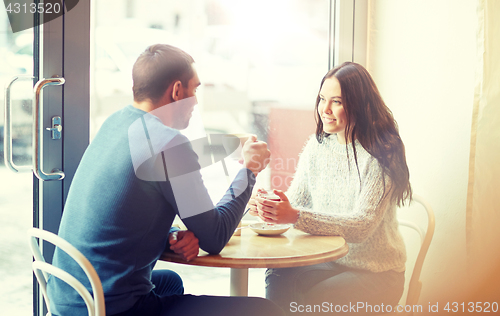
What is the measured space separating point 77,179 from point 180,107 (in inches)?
14.2

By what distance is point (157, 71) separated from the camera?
3.97 ft

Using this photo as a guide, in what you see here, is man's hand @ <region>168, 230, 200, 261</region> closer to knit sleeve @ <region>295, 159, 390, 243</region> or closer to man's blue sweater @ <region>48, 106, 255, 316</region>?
man's blue sweater @ <region>48, 106, 255, 316</region>

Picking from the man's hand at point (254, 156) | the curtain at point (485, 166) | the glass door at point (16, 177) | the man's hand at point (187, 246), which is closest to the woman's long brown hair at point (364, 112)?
the curtain at point (485, 166)

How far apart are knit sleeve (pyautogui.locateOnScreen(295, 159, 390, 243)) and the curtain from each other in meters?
0.47

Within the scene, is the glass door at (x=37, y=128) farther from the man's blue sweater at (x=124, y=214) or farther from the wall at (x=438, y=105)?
the wall at (x=438, y=105)

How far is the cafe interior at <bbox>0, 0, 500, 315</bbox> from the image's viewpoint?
1660 millimetres

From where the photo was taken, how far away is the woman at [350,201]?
4.73 ft

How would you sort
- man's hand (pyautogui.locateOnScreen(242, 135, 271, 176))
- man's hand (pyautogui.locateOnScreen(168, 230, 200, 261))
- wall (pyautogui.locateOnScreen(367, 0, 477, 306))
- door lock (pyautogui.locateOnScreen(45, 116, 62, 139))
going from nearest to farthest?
man's hand (pyautogui.locateOnScreen(168, 230, 200, 261)) → man's hand (pyautogui.locateOnScreen(242, 135, 271, 176)) → door lock (pyautogui.locateOnScreen(45, 116, 62, 139)) → wall (pyautogui.locateOnScreen(367, 0, 477, 306))

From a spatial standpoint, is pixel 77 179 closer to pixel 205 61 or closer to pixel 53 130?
pixel 53 130

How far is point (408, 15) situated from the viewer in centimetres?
209

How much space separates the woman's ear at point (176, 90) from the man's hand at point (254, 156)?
275 millimetres

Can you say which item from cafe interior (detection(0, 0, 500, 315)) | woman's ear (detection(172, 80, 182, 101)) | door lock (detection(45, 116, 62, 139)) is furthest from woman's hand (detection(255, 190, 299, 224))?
door lock (detection(45, 116, 62, 139))

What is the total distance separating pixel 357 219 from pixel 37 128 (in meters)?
1.22

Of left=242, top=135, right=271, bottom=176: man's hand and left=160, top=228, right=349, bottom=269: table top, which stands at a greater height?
left=242, top=135, right=271, bottom=176: man's hand
